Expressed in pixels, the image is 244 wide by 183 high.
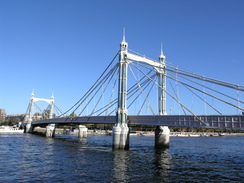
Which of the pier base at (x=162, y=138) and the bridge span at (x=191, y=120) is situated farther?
the pier base at (x=162, y=138)

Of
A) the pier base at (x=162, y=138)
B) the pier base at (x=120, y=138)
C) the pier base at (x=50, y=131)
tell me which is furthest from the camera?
the pier base at (x=50, y=131)

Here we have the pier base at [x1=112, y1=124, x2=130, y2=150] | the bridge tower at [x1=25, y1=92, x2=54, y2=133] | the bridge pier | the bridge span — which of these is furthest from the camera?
the bridge tower at [x1=25, y1=92, x2=54, y2=133]

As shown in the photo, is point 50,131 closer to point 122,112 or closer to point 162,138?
point 162,138

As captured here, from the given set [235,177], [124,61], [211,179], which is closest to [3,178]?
[211,179]

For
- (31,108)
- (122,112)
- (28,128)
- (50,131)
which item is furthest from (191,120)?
(31,108)

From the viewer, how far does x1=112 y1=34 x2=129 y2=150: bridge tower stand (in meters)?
47.9

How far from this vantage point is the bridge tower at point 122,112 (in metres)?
47.9

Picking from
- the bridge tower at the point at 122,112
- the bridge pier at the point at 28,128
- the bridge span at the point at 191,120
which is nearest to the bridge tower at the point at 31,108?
the bridge pier at the point at 28,128

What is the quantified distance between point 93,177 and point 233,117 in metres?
21.1

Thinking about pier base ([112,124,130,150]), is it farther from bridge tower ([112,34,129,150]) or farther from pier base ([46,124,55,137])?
pier base ([46,124,55,137])

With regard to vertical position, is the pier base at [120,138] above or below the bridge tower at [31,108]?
below

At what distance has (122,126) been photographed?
48.8 m

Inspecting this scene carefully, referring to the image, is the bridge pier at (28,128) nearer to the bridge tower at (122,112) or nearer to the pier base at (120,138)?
the bridge tower at (122,112)

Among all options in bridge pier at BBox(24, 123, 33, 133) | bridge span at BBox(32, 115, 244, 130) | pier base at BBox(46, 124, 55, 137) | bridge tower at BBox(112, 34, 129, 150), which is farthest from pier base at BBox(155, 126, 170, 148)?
bridge pier at BBox(24, 123, 33, 133)
